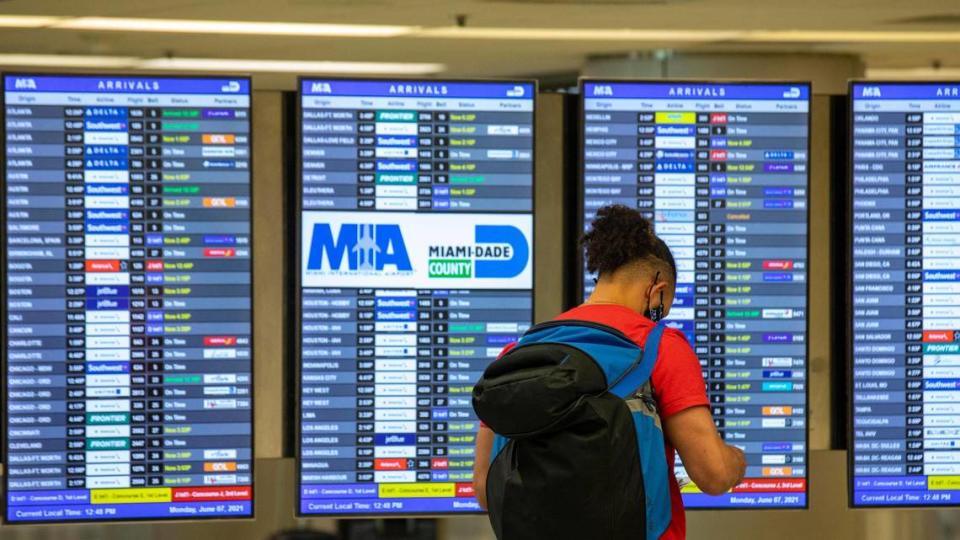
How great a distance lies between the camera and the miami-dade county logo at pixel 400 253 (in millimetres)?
4316

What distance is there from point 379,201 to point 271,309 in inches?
21.3

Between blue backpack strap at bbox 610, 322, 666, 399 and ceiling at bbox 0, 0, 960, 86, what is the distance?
162 cm

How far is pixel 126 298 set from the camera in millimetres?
4277

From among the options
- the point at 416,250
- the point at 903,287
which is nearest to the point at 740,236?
the point at 903,287

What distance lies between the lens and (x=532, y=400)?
121 inches

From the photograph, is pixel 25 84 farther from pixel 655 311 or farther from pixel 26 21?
pixel 655 311

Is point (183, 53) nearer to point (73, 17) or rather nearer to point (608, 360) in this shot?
point (73, 17)

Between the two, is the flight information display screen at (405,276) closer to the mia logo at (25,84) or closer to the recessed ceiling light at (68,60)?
the recessed ceiling light at (68,60)

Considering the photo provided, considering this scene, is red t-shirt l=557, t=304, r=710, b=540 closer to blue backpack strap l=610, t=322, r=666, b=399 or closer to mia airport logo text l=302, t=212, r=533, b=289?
blue backpack strap l=610, t=322, r=666, b=399

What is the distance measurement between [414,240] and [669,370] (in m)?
1.41

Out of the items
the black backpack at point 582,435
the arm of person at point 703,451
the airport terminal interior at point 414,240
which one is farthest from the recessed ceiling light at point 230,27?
the arm of person at point 703,451

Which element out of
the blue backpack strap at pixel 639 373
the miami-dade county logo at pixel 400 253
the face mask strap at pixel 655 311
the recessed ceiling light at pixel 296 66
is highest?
the recessed ceiling light at pixel 296 66

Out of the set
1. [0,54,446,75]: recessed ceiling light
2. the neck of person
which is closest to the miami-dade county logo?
[0,54,446,75]: recessed ceiling light

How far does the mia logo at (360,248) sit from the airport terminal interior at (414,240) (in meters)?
0.01
